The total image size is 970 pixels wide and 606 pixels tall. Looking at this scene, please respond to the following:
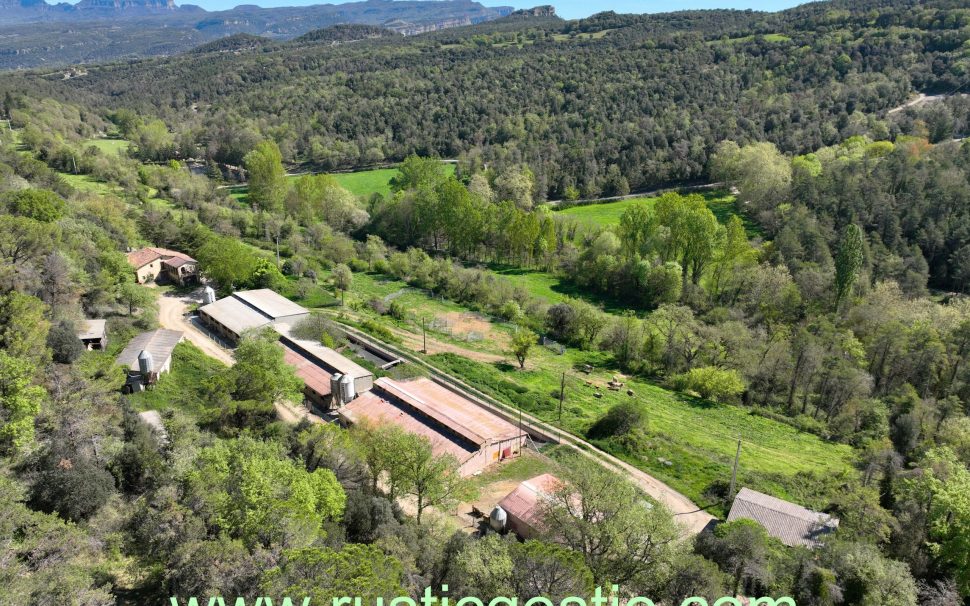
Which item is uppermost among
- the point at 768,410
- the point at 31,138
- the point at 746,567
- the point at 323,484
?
the point at 31,138

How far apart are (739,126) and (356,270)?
79601 mm

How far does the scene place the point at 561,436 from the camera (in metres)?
36.3

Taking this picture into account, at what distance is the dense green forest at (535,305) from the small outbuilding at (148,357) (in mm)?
1489

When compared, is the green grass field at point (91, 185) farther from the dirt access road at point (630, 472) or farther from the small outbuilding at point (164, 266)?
the dirt access road at point (630, 472)

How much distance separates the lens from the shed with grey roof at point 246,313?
4572cm

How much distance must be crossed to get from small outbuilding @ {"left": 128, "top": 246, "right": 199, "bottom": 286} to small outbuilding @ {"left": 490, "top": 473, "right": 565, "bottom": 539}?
3908 centimetres

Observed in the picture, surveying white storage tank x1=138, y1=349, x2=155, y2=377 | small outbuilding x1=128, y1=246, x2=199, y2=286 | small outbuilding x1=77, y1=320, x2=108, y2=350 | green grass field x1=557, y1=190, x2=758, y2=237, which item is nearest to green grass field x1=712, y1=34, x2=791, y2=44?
green grass field x1=557, y1=190, x2=758, y2=237

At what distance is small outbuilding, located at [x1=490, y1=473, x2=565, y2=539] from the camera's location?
88.3 ft

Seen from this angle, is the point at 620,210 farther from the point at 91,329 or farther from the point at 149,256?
the point at 91,329

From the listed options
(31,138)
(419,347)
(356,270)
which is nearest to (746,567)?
(419,347)

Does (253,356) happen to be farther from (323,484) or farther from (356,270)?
(356,270)

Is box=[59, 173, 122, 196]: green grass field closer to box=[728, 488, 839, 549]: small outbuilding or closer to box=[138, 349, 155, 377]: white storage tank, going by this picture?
box=[138, 349, 155, 377]: white storage tank

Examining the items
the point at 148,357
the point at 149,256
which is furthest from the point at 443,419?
the point at 149,256

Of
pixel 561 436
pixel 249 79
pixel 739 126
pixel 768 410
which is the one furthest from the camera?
pixel 249 79
